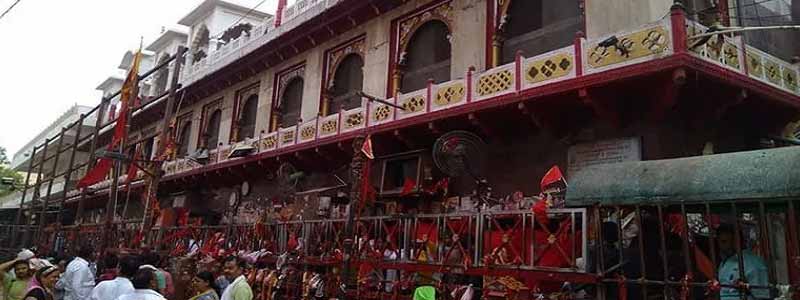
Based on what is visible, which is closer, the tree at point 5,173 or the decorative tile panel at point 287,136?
the decorative tile panel at point 287,136

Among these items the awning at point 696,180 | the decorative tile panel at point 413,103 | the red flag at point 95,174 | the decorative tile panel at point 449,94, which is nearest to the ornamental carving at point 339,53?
the decorative tile panel at point 413,103

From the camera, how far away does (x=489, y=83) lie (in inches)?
404

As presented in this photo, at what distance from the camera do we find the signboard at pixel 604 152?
29.2 ft

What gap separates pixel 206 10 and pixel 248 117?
9.39 metres

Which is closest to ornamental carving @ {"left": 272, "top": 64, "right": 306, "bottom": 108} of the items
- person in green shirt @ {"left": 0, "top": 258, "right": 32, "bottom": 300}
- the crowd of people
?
the crowd of people

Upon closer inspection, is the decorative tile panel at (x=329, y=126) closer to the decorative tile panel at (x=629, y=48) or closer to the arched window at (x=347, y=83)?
the arched window at (x=347, y=83)

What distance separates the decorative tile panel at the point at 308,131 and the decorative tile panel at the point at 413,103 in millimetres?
3280

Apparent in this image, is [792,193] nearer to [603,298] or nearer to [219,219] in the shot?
[603,298]

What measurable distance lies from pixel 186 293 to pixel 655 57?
30.5 feet

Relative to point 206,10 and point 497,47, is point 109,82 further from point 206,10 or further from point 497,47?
point 497,47

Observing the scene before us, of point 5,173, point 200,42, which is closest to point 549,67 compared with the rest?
point 200,42

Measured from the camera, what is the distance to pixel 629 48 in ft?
27.1

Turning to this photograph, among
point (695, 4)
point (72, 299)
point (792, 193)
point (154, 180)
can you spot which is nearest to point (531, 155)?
point (695, 4)

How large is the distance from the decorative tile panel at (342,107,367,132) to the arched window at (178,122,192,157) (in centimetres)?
1269
